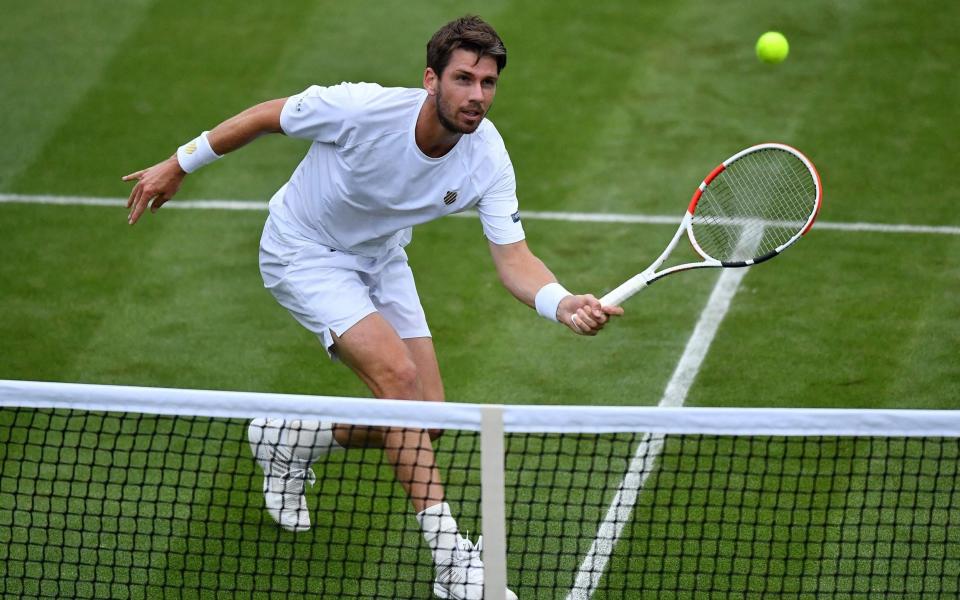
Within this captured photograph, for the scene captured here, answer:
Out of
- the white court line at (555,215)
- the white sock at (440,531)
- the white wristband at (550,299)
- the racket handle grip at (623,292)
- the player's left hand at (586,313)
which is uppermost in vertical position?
the racket handle grip at (623,292)

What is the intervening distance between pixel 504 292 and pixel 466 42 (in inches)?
139

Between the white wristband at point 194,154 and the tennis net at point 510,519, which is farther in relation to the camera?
the white wristband at point 194,154

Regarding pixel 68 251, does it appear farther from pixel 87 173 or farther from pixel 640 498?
pixel 640 498

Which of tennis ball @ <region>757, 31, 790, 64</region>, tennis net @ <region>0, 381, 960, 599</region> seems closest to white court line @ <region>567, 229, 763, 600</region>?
tennis net @ <region>0, 381, 960, 599</region>

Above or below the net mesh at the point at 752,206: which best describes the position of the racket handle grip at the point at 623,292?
above

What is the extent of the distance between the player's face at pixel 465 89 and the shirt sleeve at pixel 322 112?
504 mm

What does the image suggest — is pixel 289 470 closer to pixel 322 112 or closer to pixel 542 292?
pixel 542 292

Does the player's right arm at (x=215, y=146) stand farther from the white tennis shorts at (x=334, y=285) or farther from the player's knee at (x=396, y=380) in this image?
the player's knee at (x=396, y=380)

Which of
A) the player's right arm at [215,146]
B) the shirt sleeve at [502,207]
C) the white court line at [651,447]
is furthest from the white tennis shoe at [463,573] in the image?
the player's right arm at [215,146]

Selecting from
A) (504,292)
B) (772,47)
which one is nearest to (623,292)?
(504,292)

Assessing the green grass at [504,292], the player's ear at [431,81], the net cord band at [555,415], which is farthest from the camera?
the green grass at [504,292]

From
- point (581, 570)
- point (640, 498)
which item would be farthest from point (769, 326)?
point (581, 570)

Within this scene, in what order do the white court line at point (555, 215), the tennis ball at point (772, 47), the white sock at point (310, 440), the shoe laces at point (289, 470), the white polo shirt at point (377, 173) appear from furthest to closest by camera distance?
1. the tennis ball at point (772, 47)
2. the white court line at point (555, 215)
3. the shoe laces at point (289, 470)
4. the white sock at point (310, 440)
5. the white polo shirt at point (377, 173)

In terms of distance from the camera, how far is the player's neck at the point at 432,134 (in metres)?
6.21
